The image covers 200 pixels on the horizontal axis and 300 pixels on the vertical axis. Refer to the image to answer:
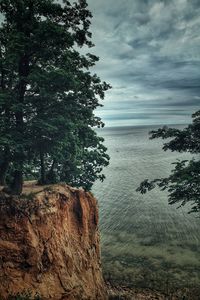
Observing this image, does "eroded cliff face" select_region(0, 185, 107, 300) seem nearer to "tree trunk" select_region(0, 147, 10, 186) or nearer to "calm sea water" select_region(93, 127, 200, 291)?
"tree trunk" select_region(0, 147, 10, 186)

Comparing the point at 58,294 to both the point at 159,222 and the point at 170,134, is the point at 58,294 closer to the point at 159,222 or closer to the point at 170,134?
the point at 170,134

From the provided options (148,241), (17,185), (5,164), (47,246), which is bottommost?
(148,241)

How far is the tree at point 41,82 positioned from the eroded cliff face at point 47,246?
7.26 ft

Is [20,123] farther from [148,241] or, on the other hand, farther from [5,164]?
[148,241]

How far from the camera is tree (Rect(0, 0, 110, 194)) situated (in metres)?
16.4

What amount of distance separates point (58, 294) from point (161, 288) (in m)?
11.9

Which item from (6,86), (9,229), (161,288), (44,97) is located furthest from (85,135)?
(161,288)

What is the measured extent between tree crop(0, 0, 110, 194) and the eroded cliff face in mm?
2213

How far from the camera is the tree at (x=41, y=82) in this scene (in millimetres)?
16438

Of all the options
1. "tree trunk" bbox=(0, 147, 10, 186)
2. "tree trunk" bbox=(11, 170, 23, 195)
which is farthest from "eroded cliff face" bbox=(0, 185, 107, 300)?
"tree trunk" bbox=(0, 147, 10, 186)

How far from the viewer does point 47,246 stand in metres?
16.2

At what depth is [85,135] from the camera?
21.3 metres

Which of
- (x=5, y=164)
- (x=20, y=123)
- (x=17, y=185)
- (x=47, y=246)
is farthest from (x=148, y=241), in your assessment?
(x=20, y=123)

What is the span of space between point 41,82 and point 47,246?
9139 mm
